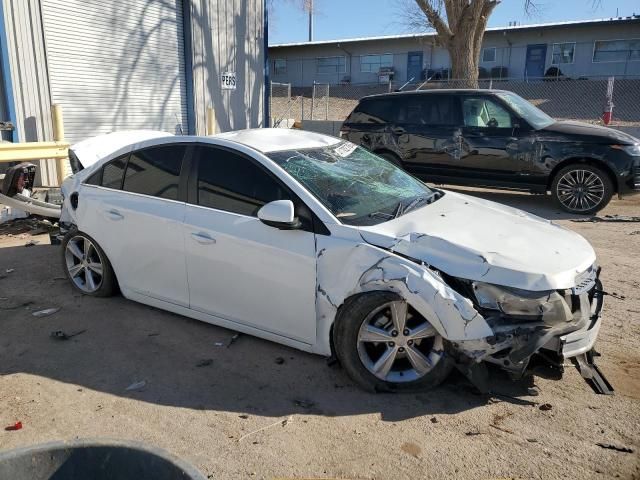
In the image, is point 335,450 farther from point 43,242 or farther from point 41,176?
point 41,176

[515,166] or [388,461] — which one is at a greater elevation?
[515,166]

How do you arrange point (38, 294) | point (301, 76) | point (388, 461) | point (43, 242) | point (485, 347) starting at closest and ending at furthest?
point (388, 461) → point (485, 347) → point (38, 294) → point (43, 242) → point (301, 76)

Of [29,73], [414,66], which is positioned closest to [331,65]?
[414,66]

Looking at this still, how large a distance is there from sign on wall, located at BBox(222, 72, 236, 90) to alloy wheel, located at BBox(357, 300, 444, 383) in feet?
42.3

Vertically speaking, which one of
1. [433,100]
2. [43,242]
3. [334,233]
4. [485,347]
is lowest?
[43,242]

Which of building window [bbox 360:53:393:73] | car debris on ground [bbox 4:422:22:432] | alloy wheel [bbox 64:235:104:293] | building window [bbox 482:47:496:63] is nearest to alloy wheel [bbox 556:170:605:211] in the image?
alloy wheel [bbox 64:235:104:293]

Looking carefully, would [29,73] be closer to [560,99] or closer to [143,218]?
[143,218]

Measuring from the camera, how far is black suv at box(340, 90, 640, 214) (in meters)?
8.77

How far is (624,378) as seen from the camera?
376cm

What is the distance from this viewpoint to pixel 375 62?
3869 centimetres

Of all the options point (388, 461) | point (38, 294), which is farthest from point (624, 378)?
point (38, 294)

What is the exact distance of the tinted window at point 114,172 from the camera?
4.89 metres

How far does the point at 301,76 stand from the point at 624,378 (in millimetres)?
39479

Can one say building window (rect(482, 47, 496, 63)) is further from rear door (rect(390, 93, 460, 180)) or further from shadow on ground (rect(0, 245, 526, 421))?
shadow on ground (rect(0, 245, 526, 421))
